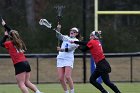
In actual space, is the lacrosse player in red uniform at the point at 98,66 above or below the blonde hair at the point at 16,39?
below

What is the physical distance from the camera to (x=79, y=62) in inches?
1094

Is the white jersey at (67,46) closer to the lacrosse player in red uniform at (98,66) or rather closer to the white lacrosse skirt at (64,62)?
the white lacrosse skirt at (64,62)

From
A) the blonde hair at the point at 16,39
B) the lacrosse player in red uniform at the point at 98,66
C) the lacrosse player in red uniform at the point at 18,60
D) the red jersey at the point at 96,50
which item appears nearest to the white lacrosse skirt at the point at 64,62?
the lacrosse player in red uniform at the point at 98,66

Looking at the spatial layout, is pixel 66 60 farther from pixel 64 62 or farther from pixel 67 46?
pixel 67 46

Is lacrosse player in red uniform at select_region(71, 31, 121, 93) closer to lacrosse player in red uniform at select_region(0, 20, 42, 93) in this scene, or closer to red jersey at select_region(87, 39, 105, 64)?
red jersey at select_region(87, 39, 105, 64)

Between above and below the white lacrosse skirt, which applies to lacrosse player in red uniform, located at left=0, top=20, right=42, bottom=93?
above

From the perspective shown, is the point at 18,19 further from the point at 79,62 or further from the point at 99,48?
the point at 99,48

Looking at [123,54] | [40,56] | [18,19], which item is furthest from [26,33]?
[123,54]

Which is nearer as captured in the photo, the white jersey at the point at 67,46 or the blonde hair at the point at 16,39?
the blonde hair at the point at 16,39

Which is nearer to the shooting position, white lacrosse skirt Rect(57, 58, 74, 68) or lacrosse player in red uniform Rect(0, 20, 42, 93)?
lacrosse player in red uniform Rect(0, 20, 42, 93)

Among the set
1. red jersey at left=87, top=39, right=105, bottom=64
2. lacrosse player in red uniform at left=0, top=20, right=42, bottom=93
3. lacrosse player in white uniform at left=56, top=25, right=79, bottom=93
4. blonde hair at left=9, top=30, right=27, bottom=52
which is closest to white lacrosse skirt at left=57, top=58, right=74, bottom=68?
lacrosse player in white uniform at left=56, top=25, right=79, bottom=93

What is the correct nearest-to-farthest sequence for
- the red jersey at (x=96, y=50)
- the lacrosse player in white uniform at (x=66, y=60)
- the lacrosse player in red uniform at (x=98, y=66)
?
1. the lacrosse player in red uniform at (x=98, y=66)
2. the red jersey at (x=96, y=50)
3. the lacrosse player in white uniform at (x=66, y=60)

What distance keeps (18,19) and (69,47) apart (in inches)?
430

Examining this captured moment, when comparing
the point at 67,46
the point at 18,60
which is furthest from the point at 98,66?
the point at 18,60
